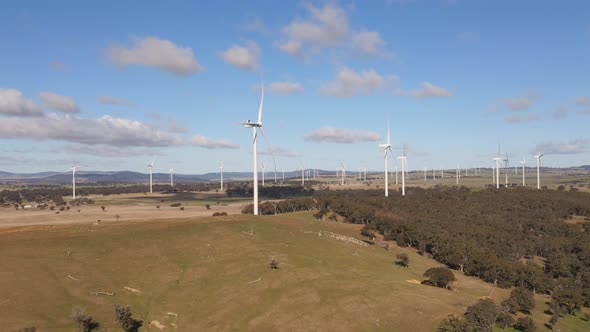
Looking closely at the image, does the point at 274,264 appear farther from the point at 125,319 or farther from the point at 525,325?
the point at 525,325

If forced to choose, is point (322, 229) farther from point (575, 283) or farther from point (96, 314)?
point (96, 314)

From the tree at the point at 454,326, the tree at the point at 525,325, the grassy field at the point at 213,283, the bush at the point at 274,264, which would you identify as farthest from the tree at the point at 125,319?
the tree at the point at 525,325

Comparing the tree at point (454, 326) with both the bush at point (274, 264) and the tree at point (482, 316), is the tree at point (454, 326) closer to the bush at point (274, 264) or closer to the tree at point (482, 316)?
the tree at point (482, 316)

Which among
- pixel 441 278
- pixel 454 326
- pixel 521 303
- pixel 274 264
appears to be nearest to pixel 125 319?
pixel 274 264

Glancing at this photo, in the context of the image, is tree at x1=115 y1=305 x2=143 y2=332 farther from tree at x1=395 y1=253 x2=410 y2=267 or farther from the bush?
tree at x1=395 y1=253 x2=410 y2=267

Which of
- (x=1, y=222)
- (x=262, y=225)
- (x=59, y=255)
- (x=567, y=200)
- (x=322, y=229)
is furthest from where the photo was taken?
(x=567, y=200)

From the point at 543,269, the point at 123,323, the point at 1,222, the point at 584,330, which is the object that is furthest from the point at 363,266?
the point at 1,222

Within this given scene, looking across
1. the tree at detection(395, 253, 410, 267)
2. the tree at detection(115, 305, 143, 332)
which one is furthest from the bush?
the tree at detection(395, 253, 410, 267)
